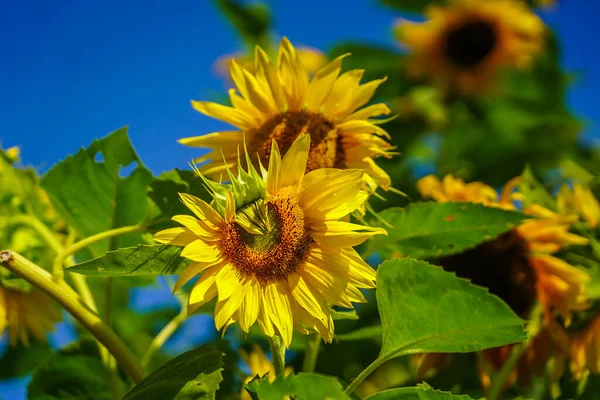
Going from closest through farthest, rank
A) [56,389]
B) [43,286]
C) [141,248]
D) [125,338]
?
1. [141,248]
2. [43,286]
3. [56,389]
4. [125,338]

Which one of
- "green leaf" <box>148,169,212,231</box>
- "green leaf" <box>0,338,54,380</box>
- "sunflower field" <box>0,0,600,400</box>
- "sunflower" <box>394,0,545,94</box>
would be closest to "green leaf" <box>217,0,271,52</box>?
"sunflower" <box>394,0,545,94</box>

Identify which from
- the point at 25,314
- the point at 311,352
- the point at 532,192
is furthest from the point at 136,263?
the point at 532,192

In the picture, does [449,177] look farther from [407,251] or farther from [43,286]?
[43,286]

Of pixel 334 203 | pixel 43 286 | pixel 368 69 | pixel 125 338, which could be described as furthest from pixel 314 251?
pixel 368 69

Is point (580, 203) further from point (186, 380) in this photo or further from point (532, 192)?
point (186, 380)

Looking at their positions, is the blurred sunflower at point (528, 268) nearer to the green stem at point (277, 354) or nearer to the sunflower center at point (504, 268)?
the sunflower center at point (504, 268)

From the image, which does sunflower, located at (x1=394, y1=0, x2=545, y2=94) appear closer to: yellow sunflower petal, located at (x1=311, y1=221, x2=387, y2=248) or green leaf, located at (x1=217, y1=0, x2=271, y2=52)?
green leaf, located at (x1=217, y1=0, x2=271, y2=52)
